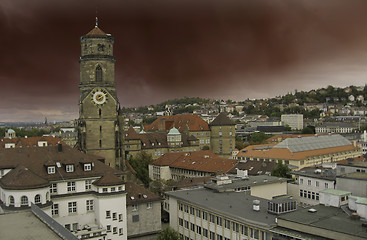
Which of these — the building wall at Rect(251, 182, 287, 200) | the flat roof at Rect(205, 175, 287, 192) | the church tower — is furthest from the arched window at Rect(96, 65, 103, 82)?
the building wall at Rect(251, 182, 287, 200)

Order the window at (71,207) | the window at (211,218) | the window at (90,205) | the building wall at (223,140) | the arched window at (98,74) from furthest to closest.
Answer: the building wall at (223,140)
the arched window at (98,74)
the window at (90,205)
the window at (71,207)
the window at (211,218)

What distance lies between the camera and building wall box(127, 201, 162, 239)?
1711 inches

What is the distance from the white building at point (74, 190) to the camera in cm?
3859

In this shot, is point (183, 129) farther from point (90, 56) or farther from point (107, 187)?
point (107, 187)

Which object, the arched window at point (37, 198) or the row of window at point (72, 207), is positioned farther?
the row of window at point (72, 207)

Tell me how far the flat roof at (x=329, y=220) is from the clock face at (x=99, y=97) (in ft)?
130

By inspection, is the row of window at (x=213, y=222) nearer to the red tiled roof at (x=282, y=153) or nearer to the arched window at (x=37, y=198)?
the arched window at (x=37, y=198)

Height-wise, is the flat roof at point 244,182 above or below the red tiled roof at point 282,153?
above

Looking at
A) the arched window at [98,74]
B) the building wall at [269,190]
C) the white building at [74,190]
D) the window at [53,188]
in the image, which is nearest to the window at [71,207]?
the white building at [74,190]

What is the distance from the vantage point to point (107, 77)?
6166 centimetres

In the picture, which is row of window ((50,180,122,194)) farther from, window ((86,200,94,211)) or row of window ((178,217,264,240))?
row of window ((178,217,264,240))

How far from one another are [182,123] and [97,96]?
187 feet

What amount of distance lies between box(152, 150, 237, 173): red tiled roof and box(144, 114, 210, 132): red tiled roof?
24270mm

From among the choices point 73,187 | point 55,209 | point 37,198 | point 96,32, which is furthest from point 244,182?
point 96,32
